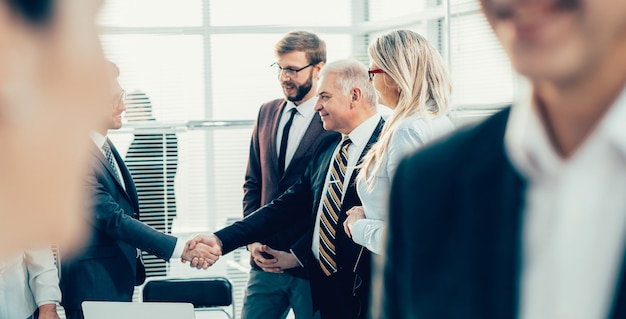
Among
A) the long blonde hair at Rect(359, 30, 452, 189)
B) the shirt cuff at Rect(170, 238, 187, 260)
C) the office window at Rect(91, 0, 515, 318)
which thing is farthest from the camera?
the office window at Rect(91, 0, 515, 318)

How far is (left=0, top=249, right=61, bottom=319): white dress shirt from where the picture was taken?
353 centimetres

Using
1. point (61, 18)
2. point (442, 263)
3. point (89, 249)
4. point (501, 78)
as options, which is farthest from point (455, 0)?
point (61, 18)

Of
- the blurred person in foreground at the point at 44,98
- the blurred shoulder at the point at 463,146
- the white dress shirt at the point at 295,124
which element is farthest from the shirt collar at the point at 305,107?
the blurred person in foreground at the point at 44,98

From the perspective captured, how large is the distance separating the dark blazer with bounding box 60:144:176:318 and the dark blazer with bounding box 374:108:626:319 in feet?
10.1

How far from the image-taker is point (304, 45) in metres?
4.84

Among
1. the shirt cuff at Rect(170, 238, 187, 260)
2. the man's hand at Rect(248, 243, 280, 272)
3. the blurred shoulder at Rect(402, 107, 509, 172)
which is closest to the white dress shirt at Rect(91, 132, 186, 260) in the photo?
the shirt cuff at Rect(170, 238, 187, 260)

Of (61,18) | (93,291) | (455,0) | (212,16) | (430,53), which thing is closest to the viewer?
(61,18)

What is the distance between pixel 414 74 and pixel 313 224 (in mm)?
916

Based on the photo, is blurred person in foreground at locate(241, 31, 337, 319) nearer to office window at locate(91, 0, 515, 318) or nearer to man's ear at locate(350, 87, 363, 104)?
man's ear at locate(350, 87, 363, 104)

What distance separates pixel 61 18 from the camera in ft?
1.36

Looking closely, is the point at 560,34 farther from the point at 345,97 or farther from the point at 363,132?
the point at 345,97

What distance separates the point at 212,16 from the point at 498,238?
5.63m

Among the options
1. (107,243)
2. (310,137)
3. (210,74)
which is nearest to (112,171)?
(107,243)

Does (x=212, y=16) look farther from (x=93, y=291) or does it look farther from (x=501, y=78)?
(x=93, y=291)
